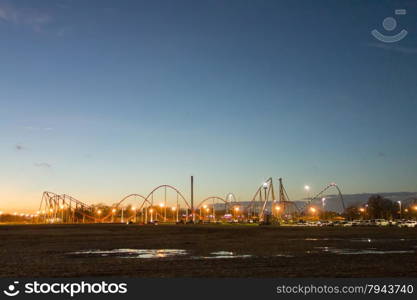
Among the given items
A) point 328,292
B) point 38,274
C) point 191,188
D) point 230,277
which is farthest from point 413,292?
point 191,188

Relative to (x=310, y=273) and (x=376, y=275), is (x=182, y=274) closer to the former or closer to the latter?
(x=310, y=273)

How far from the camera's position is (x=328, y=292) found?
12.8 meters

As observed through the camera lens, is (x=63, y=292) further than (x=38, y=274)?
No

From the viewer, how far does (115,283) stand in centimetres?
1394

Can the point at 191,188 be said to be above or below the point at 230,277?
above

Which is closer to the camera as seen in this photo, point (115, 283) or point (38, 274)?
point (115, 283)

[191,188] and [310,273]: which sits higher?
[191,188]

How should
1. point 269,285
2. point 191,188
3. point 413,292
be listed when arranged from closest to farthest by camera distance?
point 413,292 → point 269,285 → point 191,188

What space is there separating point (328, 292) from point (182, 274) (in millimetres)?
5550

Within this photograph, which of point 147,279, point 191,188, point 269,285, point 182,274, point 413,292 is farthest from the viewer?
point 191,188

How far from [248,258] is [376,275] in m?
7.62

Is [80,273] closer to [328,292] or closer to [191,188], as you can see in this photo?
[328,292]

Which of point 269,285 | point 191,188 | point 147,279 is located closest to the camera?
point 269,285

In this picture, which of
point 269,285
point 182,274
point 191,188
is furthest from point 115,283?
point 191,188
